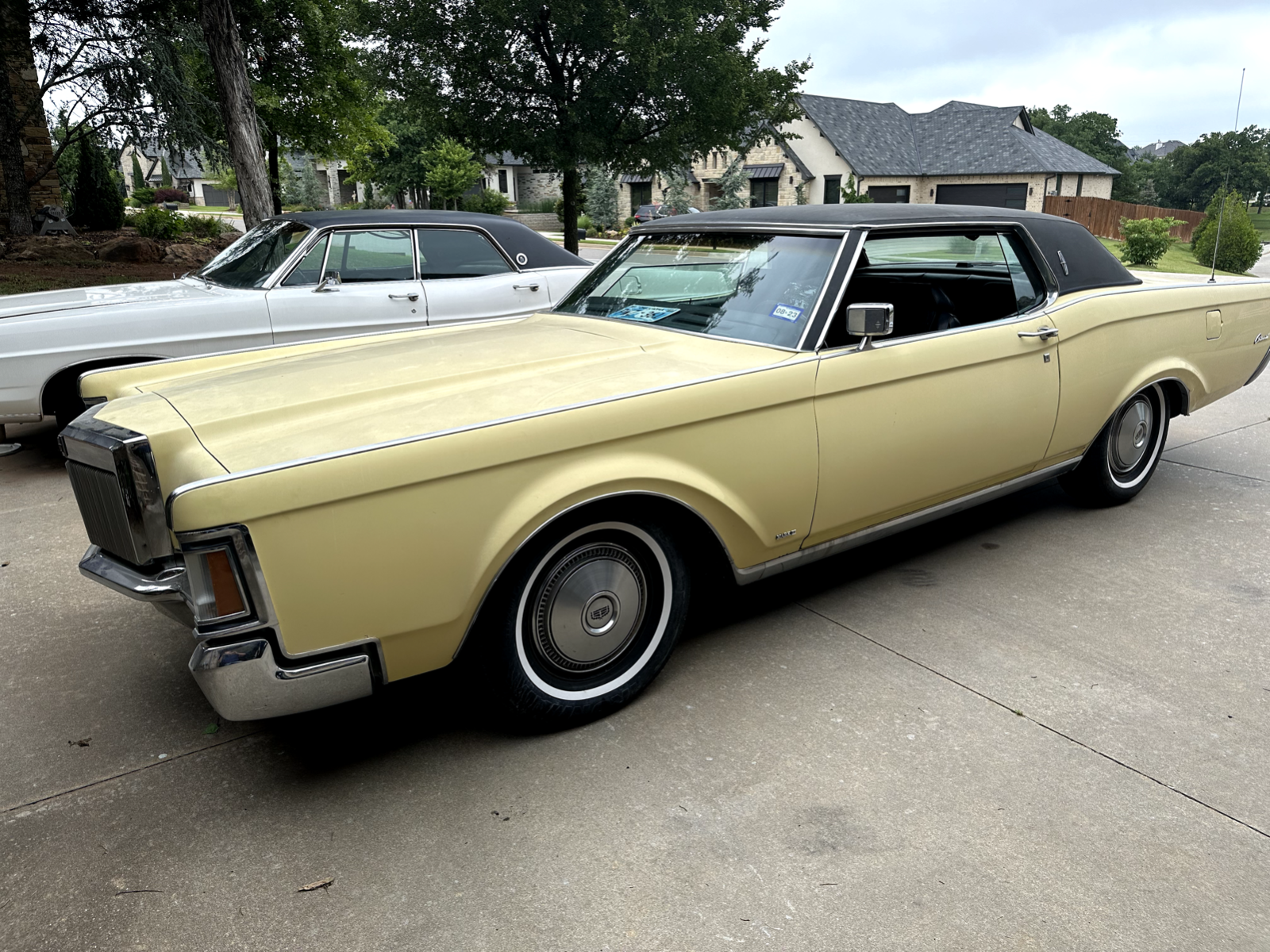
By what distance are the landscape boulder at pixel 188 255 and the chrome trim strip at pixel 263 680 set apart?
1559 cm

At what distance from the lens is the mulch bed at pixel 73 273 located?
1259cm

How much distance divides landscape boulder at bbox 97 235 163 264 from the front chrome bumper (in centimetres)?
1610

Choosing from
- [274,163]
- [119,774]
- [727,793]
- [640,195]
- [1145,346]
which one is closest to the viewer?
[727,793]

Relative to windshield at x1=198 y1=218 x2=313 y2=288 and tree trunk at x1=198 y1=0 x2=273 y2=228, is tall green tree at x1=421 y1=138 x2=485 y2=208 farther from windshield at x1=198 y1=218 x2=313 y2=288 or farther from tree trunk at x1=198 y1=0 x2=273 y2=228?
windshield at x1=198 y1=218 x2=313 y2=288

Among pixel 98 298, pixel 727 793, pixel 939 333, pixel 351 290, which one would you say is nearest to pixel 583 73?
pixel 351 290

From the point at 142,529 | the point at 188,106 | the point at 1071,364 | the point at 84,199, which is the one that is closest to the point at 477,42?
the point at 188,106

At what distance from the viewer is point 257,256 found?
21.5 ft

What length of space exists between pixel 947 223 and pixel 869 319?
0.96m

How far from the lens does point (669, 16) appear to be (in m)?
13.3

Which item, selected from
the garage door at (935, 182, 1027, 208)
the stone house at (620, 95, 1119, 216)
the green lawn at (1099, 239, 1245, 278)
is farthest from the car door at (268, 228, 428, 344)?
the garage door at (935, 182, 1027, 208)

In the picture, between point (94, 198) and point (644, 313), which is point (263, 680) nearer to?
point (644, 313)

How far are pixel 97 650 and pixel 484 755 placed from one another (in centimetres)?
176

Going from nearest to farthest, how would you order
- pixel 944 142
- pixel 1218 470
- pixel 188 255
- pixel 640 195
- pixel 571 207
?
1. pixel 1218 470
2. pixel 571 207
3. pixel 188 255
4. pixel 944 142
5. pixel 640 195

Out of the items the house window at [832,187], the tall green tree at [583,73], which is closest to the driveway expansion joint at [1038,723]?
the tall green tree at [583,73]
